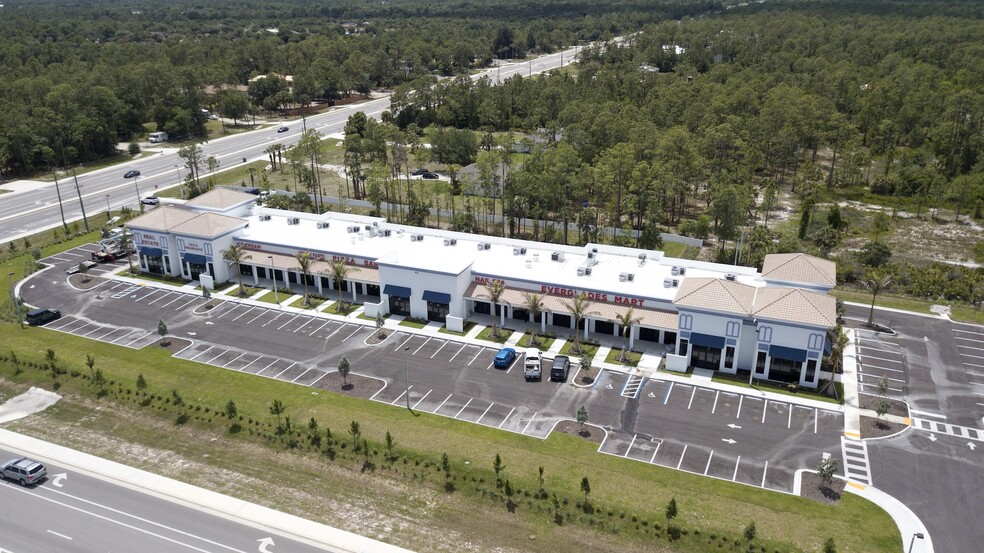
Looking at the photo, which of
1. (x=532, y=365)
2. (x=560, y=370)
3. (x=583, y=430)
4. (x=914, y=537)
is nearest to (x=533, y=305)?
(x=532, y=365)

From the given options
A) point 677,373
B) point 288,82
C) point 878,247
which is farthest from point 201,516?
point 288,82

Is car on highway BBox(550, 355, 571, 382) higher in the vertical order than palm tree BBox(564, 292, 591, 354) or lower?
lower

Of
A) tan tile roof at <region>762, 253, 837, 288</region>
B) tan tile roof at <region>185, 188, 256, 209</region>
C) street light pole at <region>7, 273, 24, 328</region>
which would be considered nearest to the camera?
tan tile roof at <region>762, 253, 837, 288</region>

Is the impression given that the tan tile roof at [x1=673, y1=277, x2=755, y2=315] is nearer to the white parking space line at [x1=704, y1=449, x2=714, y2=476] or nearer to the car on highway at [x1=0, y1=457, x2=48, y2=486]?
the white parking space line at [x1=704, y1=449, x2=714, y2=476]

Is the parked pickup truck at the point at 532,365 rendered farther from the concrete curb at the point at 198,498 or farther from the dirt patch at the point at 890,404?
the dirt patch at the point at 890,404

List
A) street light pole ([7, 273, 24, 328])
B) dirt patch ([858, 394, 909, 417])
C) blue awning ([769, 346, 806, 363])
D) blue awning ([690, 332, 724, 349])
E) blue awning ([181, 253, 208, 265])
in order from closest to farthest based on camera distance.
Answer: dirt patch ([858, 394, 909, 417]), blue awning ([769, 346, 806, 363]), blue awning ([690, 332, 724, 349]), street light pole ([7, 273, 24, 328]), blue awning ([181, 253, 208, 265])

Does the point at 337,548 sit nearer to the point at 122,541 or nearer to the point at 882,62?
the point at 122,541

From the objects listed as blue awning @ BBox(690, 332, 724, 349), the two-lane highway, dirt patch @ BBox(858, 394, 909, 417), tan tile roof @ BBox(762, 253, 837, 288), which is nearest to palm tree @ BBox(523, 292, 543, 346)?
blue awning @ BBox(690, 332, 724, 349)
